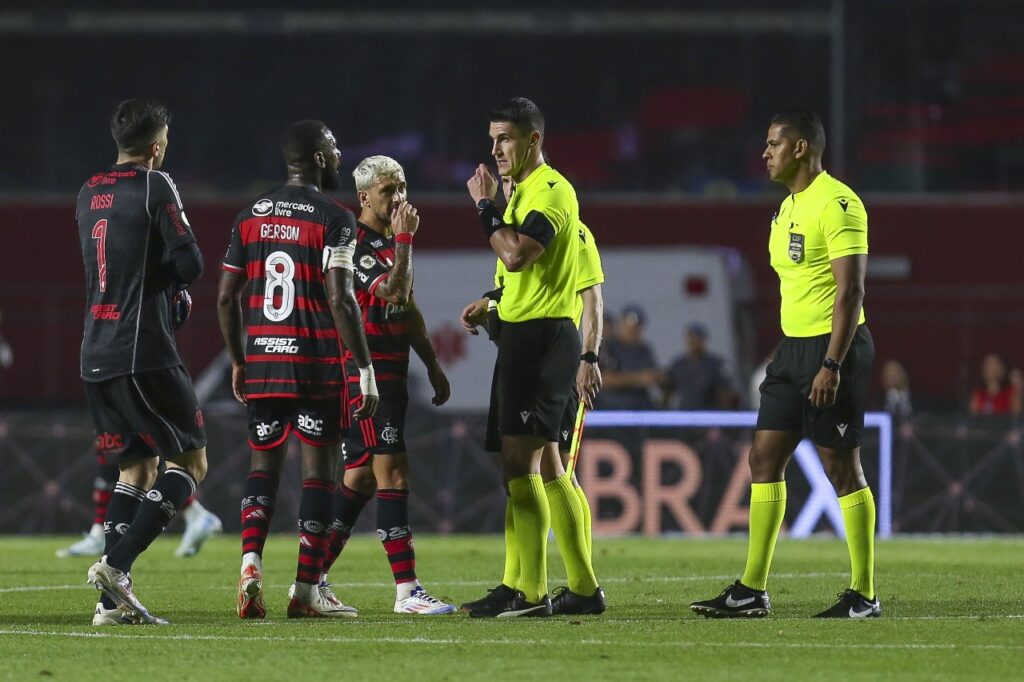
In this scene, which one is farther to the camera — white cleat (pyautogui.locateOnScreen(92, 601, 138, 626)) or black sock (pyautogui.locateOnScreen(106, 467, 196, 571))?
white cleat (pyautogui.locateOnScreen(92, 601, 138, 626))

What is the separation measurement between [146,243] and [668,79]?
2006cm

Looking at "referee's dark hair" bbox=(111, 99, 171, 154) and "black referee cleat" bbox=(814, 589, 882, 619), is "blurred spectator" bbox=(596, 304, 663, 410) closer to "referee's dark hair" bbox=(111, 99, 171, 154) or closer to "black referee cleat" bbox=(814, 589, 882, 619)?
"black referee cleat" bbox=(814, 589, 882, 619)

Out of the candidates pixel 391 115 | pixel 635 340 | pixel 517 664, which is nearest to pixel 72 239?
pixel 391 115

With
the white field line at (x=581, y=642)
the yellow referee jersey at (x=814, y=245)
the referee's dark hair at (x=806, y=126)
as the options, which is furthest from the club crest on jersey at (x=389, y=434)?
the referee's dark hair at (x=806, y=126)

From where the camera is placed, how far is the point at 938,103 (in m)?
27.0

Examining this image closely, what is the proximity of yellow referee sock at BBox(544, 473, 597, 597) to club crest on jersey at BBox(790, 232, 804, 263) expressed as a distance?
144cm

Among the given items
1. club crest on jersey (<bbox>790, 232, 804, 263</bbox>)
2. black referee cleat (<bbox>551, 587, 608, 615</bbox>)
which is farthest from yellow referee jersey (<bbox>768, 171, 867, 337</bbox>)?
black referee cleat (<bbox>551, 587, 608, 615</bbox>)

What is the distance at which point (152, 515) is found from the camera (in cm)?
795

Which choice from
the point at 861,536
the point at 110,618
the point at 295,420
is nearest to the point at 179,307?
the point at 295,420

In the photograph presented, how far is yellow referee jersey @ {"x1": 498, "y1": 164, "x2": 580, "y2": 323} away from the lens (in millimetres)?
8164

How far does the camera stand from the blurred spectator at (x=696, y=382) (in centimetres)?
1739

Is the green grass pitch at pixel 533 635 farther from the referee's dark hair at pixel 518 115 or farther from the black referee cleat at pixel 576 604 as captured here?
the referee's dark hair at pixel 518 115

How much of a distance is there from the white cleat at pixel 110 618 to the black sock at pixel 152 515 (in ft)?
0.76

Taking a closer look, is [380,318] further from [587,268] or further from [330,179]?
[587,268]
